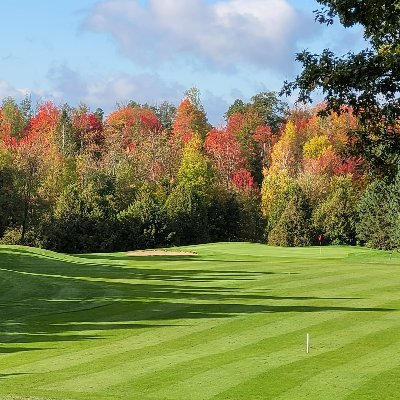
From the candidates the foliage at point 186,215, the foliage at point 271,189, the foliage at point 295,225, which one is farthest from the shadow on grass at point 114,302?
the foliage at point 271,189

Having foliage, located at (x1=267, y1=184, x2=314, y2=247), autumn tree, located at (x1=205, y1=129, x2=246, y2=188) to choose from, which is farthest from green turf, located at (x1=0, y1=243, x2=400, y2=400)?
autumn tree, located at (x1=205, y1=129, x2=246, y2=188)

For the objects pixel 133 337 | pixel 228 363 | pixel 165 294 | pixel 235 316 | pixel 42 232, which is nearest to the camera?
pixel 228 363

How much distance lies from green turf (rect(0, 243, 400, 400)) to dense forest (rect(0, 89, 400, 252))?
88.6ft

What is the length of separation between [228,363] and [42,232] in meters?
52.2

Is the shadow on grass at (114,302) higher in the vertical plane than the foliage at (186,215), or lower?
lower

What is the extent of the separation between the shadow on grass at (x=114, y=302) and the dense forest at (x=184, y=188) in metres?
26.1

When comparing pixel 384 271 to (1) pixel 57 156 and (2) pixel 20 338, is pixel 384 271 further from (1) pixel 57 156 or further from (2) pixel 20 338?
(1) pixel 57 156

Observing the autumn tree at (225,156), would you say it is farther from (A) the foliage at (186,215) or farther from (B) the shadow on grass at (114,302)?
(B) the shadow on grass at (114,302)

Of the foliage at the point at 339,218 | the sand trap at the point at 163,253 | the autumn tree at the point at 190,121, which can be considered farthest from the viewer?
the autumn tree at the point at 190,121

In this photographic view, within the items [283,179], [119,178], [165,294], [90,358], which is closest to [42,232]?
[119,178]

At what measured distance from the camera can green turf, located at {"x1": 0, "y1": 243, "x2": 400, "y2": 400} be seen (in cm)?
1438

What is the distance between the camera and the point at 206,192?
255ft

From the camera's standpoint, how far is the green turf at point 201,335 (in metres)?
14.4

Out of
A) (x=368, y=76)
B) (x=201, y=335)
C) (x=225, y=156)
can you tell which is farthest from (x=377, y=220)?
(x=368, y=76)
